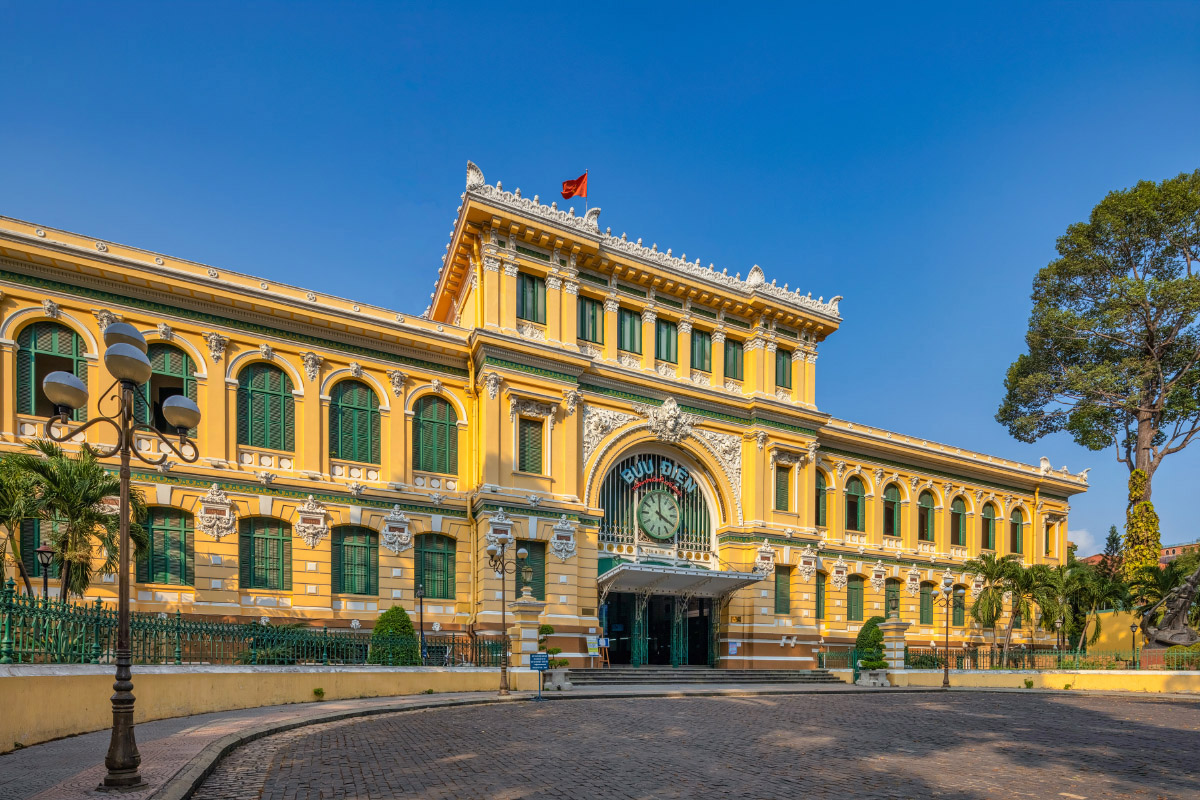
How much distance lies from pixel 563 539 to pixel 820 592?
1528 cm

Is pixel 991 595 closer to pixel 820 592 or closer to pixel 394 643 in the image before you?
pixel 820 592

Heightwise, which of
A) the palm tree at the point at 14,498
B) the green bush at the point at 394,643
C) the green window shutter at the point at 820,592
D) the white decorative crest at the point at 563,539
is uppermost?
the palm tree at the point at 14,498

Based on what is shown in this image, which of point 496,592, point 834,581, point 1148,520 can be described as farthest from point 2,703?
point 1148,520

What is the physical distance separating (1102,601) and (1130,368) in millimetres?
11568

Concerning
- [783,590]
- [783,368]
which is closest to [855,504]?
[783,590]

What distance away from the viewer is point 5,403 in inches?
845

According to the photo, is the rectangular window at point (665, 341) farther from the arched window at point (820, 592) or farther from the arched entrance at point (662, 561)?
the arched window at point (820, 592)

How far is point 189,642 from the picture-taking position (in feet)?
55.0

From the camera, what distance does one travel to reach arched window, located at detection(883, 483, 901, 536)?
4009 centimetres

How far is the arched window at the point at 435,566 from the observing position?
26.7 m

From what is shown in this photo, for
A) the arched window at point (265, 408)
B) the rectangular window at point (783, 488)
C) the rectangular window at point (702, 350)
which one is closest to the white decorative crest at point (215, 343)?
the arched window at point (265, 408)

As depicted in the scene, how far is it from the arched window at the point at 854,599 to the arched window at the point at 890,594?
151 centimetres

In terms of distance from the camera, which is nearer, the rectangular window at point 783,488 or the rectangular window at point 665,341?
the rectangular window at point 665,341

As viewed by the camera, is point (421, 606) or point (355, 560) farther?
point (355, 560)
